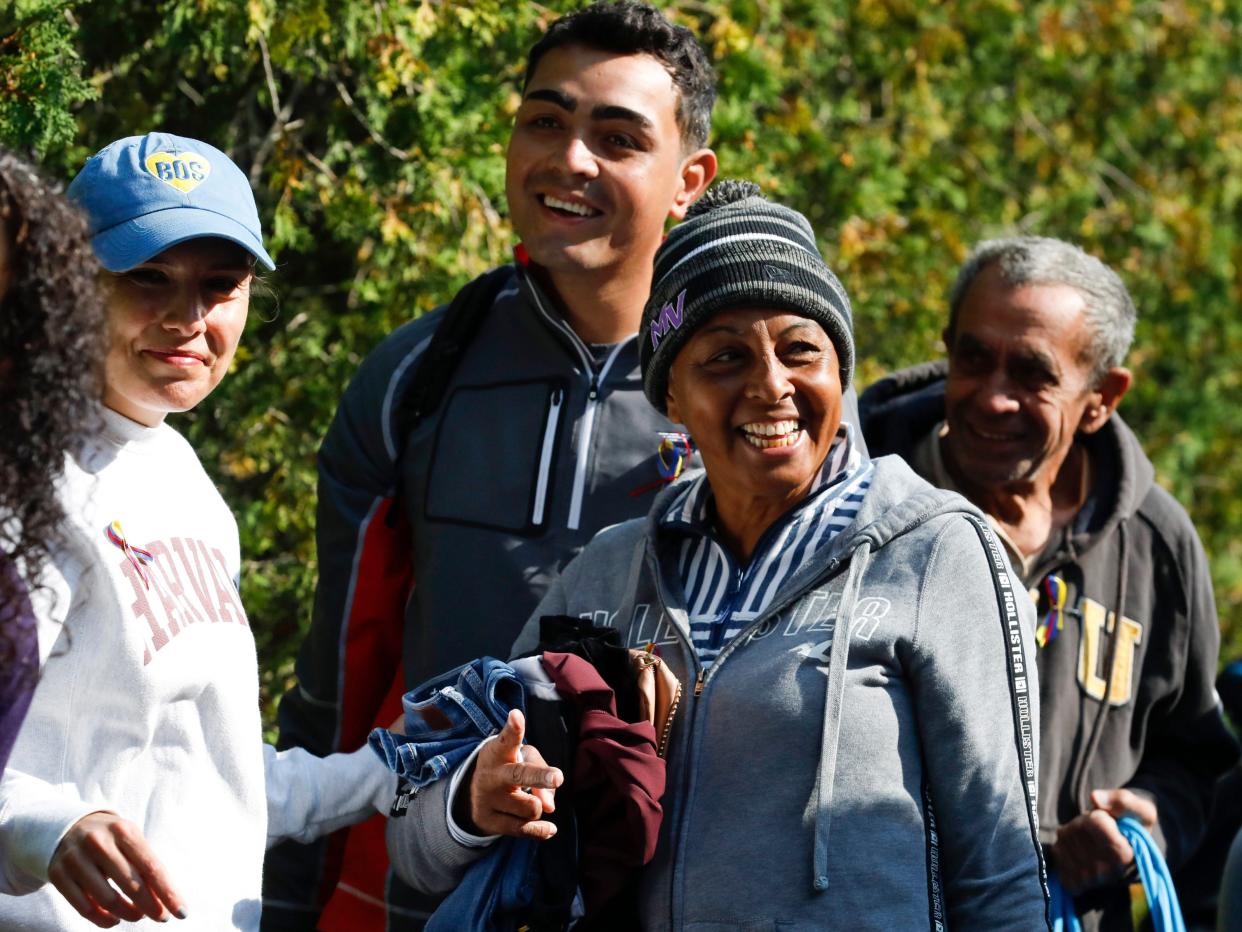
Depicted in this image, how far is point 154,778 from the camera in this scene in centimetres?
237

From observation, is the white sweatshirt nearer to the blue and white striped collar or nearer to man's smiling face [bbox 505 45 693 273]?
the blue and white striped collar

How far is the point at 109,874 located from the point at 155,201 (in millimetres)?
1016

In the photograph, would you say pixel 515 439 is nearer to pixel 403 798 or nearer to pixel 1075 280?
pixel 403 798

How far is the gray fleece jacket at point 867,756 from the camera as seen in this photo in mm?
2430

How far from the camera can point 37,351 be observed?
1976 mm

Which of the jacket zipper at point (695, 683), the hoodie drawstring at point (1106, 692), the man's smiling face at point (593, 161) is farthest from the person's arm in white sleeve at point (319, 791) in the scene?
→ the hoodie drawstring at point (1106, 692)

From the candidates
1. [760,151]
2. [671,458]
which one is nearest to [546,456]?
[671,458]

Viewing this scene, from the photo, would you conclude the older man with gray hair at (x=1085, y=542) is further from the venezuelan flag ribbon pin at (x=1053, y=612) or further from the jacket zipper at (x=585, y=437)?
the jacket zipper at (x=585, y=437)

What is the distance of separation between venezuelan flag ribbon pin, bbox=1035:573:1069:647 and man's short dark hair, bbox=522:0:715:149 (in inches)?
48.1

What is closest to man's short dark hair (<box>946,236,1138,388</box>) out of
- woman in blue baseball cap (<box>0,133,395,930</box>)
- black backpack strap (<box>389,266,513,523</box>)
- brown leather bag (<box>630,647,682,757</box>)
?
black backpack strap (<box>389,266,513,523</box>)

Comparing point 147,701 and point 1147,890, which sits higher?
point 147,701

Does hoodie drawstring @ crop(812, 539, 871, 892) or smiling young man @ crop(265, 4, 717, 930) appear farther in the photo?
smiling young man @ crop(265, 4, 717, 930)

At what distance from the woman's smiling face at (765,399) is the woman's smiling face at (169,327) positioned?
2.52ft

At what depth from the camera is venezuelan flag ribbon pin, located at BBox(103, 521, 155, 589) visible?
2.38m
